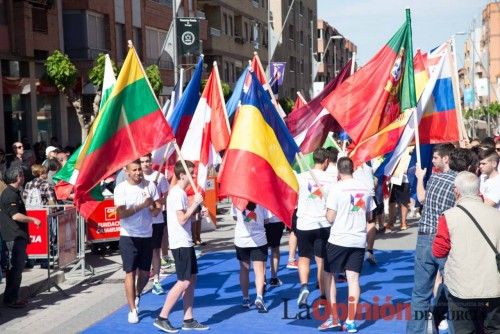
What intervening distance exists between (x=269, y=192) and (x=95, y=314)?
2.81 m

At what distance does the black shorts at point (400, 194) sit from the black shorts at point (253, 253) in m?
9.08

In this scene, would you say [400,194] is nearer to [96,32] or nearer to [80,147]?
[80,147]

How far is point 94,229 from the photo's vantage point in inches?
593

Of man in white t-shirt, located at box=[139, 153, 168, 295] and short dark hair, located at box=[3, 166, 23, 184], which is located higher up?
short dark hair, located at box=[3, 166, 23, 184]

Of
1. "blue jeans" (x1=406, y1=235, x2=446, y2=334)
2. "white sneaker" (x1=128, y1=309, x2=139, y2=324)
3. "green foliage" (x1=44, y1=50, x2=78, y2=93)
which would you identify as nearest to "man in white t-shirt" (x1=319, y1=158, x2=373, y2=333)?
"blue jeans" (x1=406, y1=235, x2=446, y2=334)

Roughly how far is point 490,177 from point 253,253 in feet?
9.56

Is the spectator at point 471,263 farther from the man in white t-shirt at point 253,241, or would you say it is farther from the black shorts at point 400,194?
the black shorts at point 400,194

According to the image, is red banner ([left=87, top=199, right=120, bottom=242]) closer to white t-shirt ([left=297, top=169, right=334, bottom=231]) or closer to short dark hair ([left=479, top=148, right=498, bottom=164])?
white t-shirt ([left=297, top=169, right=334, bottom=231])

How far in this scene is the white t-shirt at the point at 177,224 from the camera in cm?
985

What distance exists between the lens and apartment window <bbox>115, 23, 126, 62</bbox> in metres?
33.6

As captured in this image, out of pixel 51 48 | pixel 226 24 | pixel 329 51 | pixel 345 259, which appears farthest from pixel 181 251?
pixel 329 51

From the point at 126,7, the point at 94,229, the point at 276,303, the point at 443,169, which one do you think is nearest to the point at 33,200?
the point at 94,229

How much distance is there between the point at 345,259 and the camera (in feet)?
30.9

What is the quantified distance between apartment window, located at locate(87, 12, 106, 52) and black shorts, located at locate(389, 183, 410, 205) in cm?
1535
